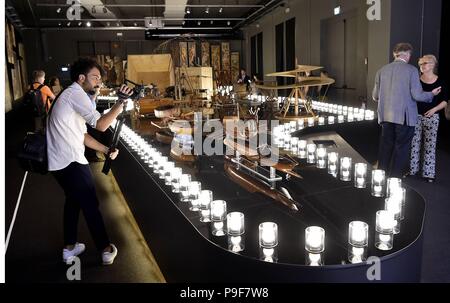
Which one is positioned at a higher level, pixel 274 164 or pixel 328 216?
pixel 274 164

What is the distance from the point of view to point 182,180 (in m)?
2.50

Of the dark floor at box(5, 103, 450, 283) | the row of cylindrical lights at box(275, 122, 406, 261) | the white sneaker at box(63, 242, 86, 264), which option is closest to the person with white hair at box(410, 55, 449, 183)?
the dark floor at box(5, 103, 450, 283)

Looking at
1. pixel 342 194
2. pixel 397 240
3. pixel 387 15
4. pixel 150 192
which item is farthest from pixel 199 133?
pixel 387 15

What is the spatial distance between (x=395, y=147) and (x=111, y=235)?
2.82 metres

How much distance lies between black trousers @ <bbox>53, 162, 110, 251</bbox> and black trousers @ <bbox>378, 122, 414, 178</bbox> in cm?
291

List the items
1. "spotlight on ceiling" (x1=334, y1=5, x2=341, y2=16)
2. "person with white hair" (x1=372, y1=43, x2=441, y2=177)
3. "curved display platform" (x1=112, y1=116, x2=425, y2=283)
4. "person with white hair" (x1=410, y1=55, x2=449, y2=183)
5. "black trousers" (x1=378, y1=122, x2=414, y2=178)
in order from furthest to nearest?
"spotlight on ceiling" (x1=334, y1=5, x2=341, y2=16)
"person with white hair" (x1=410, y1=55, x2=449, y2=183)
"black trousers" (x1=378, y1=122, x2=414, y2=178)
"person with white hair" (x1=372, y1=43, x2=441, y2=177)
"curved display platform" (x1=112, y1=116, x2=425, y2=283)

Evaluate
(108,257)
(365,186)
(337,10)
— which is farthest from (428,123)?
(337,10)

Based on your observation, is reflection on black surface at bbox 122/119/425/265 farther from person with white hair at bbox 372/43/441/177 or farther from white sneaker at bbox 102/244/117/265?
person with white hair at bbox 372/43/441/177

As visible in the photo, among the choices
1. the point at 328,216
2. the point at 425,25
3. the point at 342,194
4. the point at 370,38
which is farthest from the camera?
the point at 370,38

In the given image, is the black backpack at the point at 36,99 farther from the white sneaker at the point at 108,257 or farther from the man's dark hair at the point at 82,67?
the white sneaker at the point at 108,257

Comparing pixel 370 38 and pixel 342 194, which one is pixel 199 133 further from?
pixel 370 38

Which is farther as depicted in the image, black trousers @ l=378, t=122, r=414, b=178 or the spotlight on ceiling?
the spotlight on ceiling

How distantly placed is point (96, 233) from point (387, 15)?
6.19m

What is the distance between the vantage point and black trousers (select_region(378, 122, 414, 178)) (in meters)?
4.25
